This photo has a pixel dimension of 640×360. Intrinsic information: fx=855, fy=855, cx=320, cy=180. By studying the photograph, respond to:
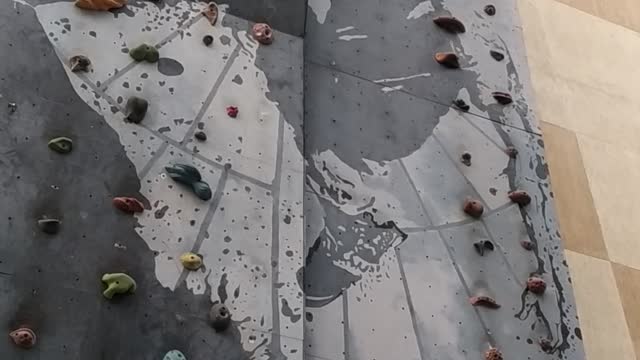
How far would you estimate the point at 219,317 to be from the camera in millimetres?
2512

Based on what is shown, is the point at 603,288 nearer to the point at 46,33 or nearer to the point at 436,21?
the point at 436,21

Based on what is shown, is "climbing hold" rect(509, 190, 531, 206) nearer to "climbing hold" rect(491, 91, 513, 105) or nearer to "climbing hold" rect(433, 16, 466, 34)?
"climbing hold" rect(491, 91, 513, 105)

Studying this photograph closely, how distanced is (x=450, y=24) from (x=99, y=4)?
1.57m

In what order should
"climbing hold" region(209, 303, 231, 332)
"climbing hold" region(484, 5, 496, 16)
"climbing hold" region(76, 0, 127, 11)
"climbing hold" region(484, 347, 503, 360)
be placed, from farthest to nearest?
"climbing hold" region(484, 5, 496, 16), "climbing hold" region(484, 347, 503, 360), "climbing hold" region(76, 0, 127, 11), "climbing hold" region(209, 303, 231, 332)

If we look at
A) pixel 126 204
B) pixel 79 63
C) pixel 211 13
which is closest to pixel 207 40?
pixel 211 13

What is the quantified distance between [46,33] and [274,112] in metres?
0.80

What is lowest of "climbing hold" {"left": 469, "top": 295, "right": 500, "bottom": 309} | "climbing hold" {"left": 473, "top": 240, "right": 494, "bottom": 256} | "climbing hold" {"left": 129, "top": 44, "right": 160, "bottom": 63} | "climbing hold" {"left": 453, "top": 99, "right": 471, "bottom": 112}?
"climbing hold" {"left": 469, "top": 295, "right": 500, "bottom": 309}

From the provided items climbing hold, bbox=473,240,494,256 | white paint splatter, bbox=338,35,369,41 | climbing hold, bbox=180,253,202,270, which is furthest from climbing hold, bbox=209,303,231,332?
white paint splatter, bbox=338,35,369,41

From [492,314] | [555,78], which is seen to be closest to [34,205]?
[492,314]

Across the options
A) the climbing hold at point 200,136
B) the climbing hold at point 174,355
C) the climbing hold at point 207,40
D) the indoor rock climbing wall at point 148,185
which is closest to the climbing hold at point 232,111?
the indoor rock climbing wall at point 148,185

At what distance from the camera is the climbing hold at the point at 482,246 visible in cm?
319

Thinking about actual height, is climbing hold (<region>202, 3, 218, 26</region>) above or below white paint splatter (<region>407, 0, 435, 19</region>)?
above

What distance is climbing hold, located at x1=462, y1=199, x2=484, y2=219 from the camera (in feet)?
10.7

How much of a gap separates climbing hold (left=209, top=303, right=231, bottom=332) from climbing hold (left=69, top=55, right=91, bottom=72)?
0.87 meters
